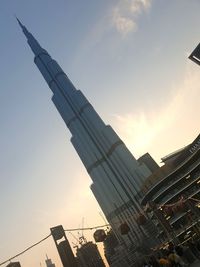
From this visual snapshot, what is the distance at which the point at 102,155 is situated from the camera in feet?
545

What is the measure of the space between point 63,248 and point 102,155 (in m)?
149

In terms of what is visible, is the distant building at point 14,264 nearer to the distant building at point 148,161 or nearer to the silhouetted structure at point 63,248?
the silhouetted structure at point 63,248

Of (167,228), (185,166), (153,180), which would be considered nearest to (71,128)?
(153,180)

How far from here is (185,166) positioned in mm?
68375

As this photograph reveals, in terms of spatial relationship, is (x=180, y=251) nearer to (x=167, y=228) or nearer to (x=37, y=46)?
(x=167, y=228)

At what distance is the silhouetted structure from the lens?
16672 mm

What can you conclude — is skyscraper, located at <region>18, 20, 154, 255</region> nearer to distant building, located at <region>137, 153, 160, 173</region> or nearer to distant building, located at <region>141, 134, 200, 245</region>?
distant building, located at <region>137, 153, 160, 173</region>

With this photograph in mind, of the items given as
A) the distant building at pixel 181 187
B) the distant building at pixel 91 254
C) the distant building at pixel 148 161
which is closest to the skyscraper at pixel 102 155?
the distant building at pixel 148 161

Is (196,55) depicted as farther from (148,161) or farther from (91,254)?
(91,254)

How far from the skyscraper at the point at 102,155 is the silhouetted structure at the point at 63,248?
135632mm

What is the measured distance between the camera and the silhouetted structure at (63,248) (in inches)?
656

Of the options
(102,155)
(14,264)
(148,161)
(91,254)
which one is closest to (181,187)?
(14,264)

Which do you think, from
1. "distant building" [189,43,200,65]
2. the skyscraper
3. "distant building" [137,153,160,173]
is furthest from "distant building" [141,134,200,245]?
"distant building" [137,153,160,173]

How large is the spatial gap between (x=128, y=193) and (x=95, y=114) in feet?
162
